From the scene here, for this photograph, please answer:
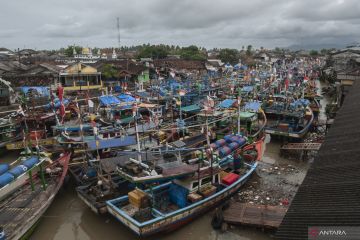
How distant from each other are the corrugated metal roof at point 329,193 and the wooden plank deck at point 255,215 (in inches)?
175

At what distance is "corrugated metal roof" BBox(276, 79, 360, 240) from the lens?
7.40m

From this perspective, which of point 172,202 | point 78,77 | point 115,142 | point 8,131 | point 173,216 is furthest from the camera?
point 78,77

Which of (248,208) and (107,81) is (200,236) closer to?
(248,208)

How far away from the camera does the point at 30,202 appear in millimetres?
15812

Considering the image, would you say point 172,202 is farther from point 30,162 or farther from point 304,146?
point 304,146

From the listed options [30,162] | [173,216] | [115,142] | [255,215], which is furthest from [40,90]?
[255,215]

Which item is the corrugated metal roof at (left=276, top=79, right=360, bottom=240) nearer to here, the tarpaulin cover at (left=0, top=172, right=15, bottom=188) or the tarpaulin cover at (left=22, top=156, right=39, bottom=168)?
the tarpaulin cover at (left=0, top=172, right=15, bottom=188)

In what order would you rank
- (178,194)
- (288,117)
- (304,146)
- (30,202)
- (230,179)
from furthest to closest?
(288,117), (304,146), (230,179), (30,202), (178,194)

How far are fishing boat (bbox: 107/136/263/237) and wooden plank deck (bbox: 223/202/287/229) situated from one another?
1253 mm

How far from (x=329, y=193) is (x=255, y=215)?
7.01 m

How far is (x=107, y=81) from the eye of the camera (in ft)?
175

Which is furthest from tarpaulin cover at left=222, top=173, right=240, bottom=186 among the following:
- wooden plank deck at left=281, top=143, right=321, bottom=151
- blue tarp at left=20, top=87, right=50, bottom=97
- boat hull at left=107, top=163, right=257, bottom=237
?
blue tarp at left=20, top=87, right=50, bottom=97

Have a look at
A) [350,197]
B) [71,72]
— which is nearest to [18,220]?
[350,197]

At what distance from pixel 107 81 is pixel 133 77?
6251 millimetres
